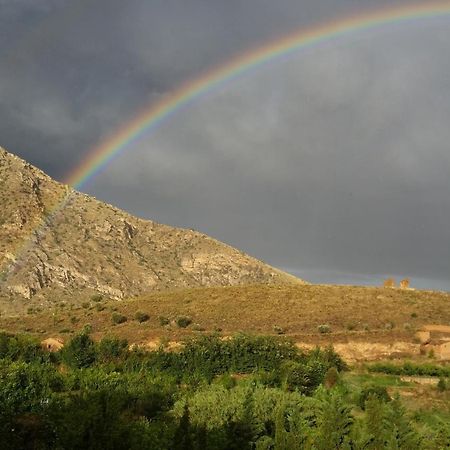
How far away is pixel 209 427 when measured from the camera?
59.4ft

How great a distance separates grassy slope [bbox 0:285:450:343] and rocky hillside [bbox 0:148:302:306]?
10.8 meters

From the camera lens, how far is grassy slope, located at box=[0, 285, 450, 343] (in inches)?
1914

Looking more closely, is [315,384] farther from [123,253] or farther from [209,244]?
[209,244]

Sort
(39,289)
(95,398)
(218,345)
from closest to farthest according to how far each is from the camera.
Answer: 1. (95,398)
2. (218,345)
3. (39,289)

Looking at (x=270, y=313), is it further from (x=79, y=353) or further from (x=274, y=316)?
(x=79, y=353)

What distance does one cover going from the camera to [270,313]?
57.5 m

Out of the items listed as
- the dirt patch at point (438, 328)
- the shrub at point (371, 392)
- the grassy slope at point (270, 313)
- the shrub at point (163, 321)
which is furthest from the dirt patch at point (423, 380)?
the shrub at point (163, 321)

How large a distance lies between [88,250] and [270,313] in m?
40.9

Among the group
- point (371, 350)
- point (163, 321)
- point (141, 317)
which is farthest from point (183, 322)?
point (371, 350)

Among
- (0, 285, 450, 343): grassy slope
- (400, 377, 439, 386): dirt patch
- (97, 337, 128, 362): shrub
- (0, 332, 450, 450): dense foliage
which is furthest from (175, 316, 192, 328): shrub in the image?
(400, 377, 439, 386): dirt patch

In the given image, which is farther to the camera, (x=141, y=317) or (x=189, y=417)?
(x=141, y=317)

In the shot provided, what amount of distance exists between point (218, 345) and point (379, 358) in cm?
1510

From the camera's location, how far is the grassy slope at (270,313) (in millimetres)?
48625

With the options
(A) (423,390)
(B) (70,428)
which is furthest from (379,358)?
(B) (70,428)
